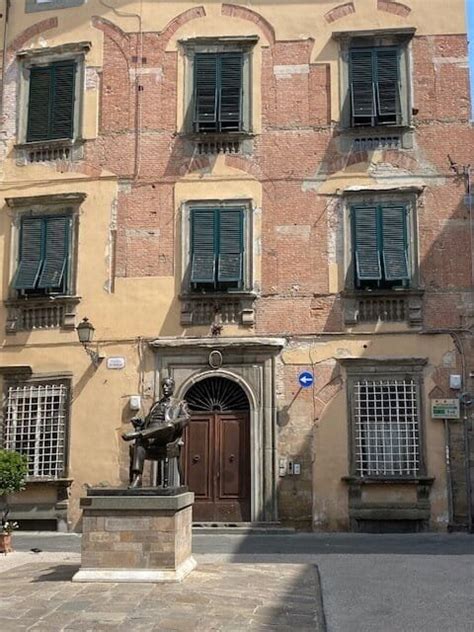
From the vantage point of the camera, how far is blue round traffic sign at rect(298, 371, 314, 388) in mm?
16734

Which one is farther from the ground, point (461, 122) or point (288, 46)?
point (288, 46)

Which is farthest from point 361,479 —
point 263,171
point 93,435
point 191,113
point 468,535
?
point 191,113

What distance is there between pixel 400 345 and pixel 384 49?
21.1 feet

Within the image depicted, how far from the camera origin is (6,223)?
1817 centimetres

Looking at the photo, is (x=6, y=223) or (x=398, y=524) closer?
(x=398, y=524)

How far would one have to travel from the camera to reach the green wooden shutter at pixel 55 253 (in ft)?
57.3

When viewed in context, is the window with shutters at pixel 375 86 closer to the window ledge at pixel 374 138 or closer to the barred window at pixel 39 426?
the window ledge at pixel 374 138

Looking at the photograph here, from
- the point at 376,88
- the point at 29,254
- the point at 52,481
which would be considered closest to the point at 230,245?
the point at 29,254

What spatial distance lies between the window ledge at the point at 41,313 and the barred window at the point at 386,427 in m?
6.13

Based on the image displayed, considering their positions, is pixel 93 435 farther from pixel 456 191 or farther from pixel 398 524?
pixel 456 191

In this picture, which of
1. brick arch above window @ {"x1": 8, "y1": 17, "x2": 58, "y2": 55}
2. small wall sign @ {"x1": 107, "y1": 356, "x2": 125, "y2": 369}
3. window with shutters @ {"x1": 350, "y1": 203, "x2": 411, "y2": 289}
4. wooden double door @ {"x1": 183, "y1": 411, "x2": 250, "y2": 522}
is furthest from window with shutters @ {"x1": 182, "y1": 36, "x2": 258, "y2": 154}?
wooden double door @ {"x1": 183, "y1": 411, "x2": 250, "y2": 522}

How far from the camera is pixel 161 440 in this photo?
10.6m

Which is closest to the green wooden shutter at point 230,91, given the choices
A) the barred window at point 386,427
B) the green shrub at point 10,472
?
the barred window at point 386,427

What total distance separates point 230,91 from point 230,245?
11.4 ft
